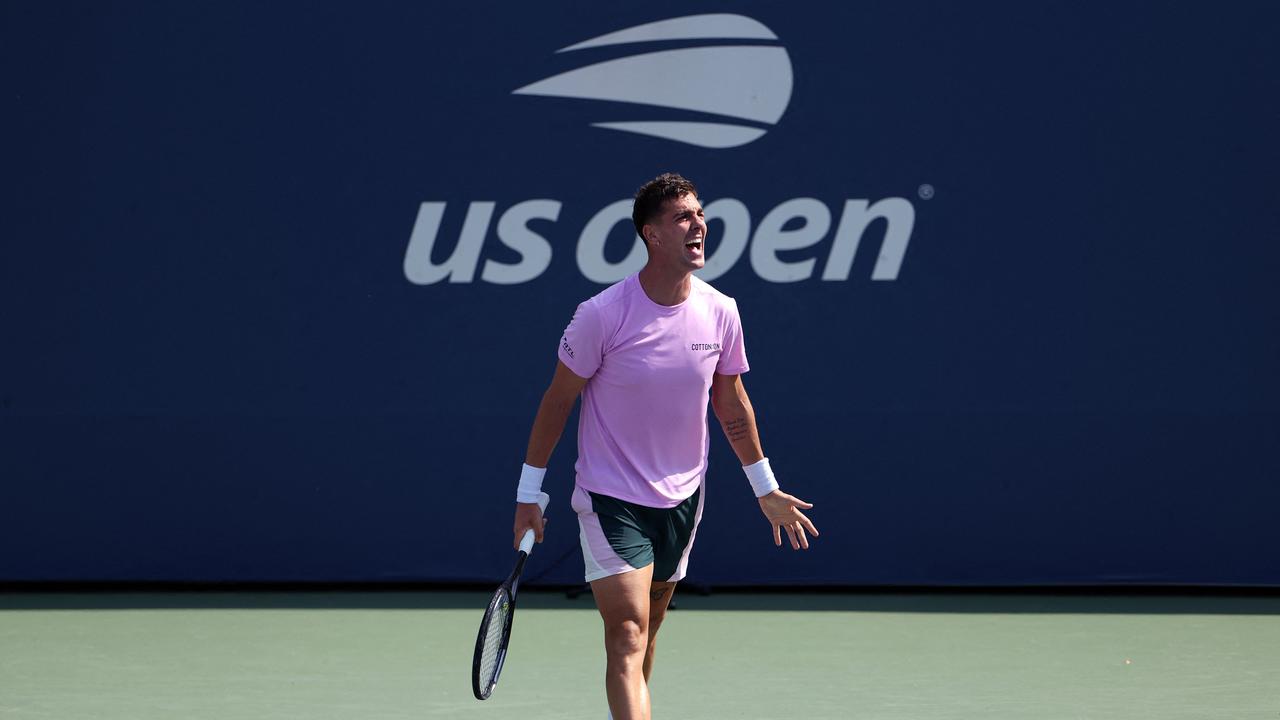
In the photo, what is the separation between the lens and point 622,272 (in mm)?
7562

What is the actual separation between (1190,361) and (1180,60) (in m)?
1.34

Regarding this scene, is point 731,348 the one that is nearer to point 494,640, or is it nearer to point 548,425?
point 548,425

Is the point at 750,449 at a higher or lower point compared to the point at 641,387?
lower

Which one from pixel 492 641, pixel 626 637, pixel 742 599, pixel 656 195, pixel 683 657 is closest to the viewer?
pixel 626 637

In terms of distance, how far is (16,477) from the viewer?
7777 millimetres

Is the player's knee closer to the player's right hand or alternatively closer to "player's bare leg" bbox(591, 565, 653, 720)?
"player's bare leg" bbox(591, 565, 653, 720)

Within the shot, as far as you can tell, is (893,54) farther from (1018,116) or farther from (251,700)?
(251,700)

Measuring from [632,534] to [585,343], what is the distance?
→ 0.46 metres

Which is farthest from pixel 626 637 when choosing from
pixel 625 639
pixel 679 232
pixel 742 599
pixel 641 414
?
pixel 742 599

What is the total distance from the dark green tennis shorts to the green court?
3.37ft

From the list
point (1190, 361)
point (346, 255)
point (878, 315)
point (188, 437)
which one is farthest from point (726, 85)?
point (188, 437)

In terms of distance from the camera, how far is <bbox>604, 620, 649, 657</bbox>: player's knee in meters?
3.79

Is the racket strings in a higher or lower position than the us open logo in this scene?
lower

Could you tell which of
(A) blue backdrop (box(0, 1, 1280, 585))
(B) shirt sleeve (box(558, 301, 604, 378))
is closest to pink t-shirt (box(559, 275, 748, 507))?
(B) shirt sleeve (box(558, 301, 604, 378))
